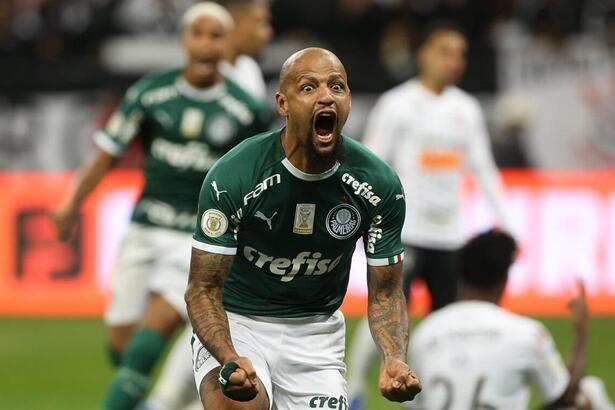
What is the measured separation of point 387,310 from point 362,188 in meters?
0.44

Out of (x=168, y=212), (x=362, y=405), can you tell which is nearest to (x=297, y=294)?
(x=168, y=212)

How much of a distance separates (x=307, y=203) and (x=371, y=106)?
31.3ft

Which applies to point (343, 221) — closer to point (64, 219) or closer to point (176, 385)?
point (176, 385)

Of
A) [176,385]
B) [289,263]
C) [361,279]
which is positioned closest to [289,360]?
[289,263]

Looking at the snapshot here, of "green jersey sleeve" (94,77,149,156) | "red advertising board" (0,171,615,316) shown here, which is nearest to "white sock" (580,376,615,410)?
"green jersey sleeve" (94,77,149,156)

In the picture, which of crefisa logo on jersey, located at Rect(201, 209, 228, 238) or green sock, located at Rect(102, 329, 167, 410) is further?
green sock, located at Rect(102, 329, 167, 410)

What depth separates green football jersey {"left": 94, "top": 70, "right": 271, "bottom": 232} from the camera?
7.39 m

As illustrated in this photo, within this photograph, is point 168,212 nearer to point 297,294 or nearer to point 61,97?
point 297,294

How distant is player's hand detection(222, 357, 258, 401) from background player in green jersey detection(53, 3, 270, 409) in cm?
274

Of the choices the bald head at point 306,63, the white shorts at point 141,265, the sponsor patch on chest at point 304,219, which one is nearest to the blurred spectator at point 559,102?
the white shorts at point 141,265

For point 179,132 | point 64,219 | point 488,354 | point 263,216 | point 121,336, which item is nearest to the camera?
point 263,216

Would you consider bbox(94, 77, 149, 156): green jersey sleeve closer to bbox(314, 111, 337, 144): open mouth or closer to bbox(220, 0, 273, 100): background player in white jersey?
bbox(220, 0, 273, 100): background player in white jersey

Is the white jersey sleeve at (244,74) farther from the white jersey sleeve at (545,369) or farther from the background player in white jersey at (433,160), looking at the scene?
the white jersey sleeve at (545,369)

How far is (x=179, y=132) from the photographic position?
7.39 m
